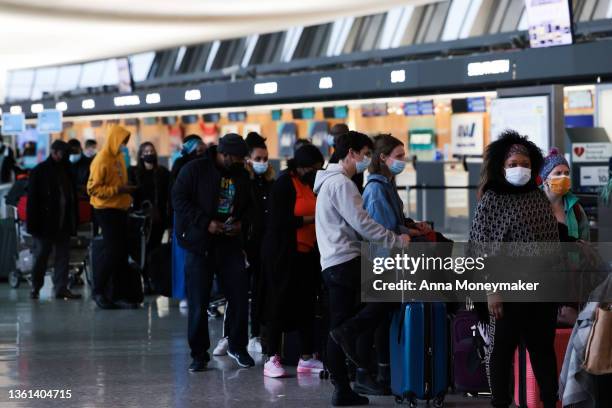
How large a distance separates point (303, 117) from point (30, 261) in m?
11.3

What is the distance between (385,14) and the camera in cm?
3547

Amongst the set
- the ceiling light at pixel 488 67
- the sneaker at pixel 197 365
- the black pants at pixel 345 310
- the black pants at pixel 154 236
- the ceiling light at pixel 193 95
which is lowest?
the sneaker at pixel 197 365

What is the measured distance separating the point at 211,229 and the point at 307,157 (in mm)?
795

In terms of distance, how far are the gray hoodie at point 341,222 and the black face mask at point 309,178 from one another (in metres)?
0.92

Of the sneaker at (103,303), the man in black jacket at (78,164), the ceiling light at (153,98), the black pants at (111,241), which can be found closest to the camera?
the black pants at (111,241)

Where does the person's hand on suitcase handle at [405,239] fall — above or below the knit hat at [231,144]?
below

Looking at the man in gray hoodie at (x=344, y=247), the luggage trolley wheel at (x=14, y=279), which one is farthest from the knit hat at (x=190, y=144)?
→ the man in gray hoodie at (x=344, y=247)

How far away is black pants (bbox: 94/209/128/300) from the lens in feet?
38.5

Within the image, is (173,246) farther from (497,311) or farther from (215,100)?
(215,100)

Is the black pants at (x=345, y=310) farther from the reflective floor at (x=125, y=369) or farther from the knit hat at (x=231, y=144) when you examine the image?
the knit hat at (x=231, y=144)

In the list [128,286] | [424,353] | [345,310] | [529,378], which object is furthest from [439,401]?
[128,286]

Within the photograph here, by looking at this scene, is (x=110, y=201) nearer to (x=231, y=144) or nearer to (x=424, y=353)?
(x=231, y=144)

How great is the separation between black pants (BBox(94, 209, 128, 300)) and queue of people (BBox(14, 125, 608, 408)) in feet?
3.69

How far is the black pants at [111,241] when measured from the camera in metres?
11.7
